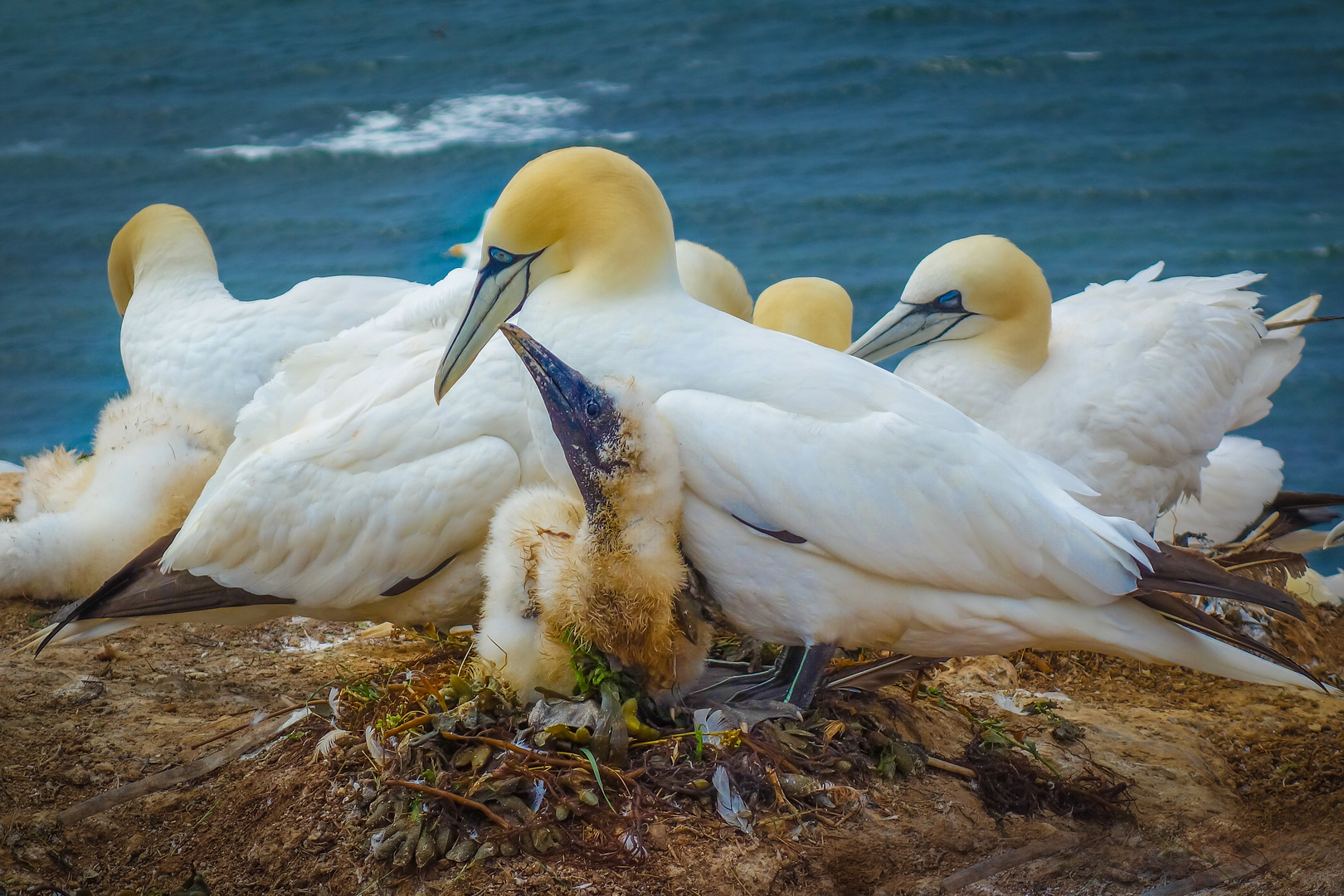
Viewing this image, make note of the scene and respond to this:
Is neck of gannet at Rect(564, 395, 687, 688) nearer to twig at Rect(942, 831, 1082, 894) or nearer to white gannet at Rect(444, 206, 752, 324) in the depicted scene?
twig at Rect(942, 831, 1082, 894)

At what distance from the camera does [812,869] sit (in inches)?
81.0

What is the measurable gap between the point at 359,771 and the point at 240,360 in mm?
2012

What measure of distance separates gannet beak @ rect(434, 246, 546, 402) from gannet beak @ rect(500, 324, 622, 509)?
30cm

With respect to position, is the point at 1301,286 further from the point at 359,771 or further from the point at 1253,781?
the point at 359,771

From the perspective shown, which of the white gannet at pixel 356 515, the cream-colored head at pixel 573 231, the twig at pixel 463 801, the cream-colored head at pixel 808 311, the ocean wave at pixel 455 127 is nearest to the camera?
the twig at pixel 463 801

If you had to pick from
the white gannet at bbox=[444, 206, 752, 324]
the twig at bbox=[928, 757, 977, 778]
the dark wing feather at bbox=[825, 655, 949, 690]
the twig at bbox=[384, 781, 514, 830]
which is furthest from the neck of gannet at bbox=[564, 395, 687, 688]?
the white gannet at bbox=[444, 206, 752, 324]

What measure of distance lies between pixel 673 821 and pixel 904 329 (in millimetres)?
2032

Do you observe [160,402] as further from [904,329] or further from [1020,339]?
[1020,339]

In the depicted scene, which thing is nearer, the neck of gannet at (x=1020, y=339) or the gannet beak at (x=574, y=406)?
the gannet beak at (x=574, y=406)

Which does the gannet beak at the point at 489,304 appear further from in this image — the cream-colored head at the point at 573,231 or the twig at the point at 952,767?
the twig at the point at 952,767

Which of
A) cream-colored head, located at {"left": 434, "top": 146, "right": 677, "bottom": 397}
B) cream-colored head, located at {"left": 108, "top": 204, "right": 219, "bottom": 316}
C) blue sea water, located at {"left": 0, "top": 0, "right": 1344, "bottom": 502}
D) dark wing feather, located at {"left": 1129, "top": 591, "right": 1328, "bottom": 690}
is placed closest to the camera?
dark wing feather, located at {"left": 1129, "top": 591, "right": 1328, "bottom": 690}

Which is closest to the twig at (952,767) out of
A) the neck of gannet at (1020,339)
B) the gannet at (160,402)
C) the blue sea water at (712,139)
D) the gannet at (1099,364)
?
the gannet at (1099,364)

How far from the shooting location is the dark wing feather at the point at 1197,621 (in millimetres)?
2150

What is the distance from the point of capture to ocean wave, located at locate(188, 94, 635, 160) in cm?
509
